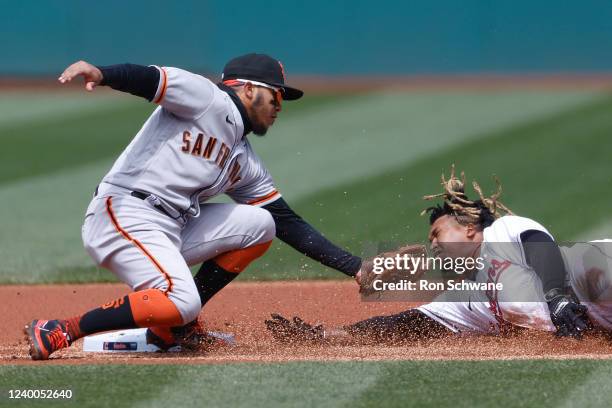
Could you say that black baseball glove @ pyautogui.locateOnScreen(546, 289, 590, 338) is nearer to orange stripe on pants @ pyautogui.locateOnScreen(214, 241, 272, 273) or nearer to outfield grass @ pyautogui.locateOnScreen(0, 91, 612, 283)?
orange stripe on pants @ pyautogui.locateOnScreen(214, 241, 272, 273)

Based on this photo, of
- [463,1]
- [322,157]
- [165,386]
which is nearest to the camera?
[165,386]

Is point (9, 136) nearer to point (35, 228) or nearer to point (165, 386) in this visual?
point (35, 228)

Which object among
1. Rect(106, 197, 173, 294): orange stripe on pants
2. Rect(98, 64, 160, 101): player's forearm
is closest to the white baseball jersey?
Rect(106, 197, 173, 294): orange stripe on pants

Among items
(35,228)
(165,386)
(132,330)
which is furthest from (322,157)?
(165,386)

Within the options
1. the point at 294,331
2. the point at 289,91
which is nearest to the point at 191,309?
the point at 294,331

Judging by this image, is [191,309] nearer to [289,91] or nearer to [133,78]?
[133,78]

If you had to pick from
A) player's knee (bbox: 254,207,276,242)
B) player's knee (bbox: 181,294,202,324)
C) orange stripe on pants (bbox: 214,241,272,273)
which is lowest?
player's knee (bbox: 181,294,202,324)

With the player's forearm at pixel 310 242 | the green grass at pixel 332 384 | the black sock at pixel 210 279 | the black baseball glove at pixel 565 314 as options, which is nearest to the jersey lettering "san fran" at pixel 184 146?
the black sock at pixel 210 279
